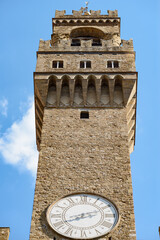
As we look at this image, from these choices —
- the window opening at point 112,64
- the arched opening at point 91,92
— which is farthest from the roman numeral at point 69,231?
the window opening at point 112,64

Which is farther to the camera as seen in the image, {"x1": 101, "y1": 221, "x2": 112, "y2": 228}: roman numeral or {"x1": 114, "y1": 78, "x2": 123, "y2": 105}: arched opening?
{"x1": 114, "y1": 78, "x2": 123, "y2": 105}: arched opening

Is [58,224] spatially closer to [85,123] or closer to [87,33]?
[85,123]

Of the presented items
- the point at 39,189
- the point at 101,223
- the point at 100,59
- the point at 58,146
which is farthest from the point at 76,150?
the point at 100,59

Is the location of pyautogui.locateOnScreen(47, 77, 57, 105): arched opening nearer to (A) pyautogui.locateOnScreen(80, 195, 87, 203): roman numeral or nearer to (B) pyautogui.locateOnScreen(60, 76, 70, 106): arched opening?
(B) pyautogui.locateOnScreen(60, 76, 70, 106): arched opening

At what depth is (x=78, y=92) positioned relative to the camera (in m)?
22.3

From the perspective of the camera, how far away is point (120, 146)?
19.5 m

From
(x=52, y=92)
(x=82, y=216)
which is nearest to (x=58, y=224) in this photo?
(x=82, y=216)

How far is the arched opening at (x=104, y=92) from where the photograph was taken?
71.6 ft

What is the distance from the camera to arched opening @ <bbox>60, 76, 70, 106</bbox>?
71.6ft

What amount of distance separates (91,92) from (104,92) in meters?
0.62

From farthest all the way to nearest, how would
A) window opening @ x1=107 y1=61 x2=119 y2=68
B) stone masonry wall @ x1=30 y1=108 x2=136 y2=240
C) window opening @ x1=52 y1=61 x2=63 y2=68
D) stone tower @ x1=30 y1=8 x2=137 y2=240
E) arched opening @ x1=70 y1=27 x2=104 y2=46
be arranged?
arched opening @ x1=70 y1=27 x2=104 y2=46 < window opening @ x1=52 y1=61 x2=63 y2=68 < window opening @ x1=107 y1=61 x2=119 y2=68 < stone tower @ x1=30 y1=8 x2=137 y2=240 < stone masonry wall @ x1=30 y1=108 x2=136 y2=240

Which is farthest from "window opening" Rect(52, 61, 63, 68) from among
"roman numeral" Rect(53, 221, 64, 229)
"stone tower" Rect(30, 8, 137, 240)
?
"roman numeral" Rect(53, 221, 64, 229)

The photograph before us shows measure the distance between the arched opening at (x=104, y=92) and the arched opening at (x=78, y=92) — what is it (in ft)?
3.25

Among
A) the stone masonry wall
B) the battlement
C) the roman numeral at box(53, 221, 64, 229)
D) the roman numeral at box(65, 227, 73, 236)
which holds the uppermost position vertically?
the battlement
